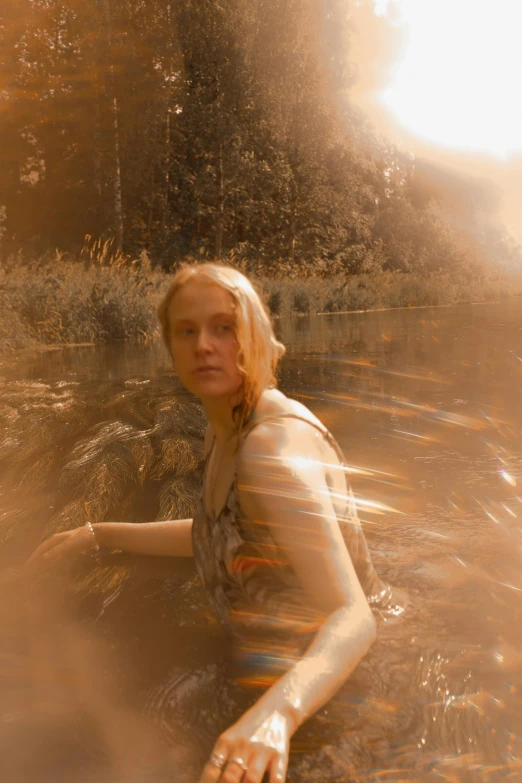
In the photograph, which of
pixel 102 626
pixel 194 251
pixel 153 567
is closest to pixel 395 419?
pixel 153 567

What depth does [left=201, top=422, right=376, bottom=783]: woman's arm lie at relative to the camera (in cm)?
152

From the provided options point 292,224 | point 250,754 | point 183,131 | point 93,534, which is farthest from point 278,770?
point 292,224

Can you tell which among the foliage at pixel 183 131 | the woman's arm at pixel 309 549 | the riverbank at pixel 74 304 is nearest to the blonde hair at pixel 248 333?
the woman's arm at pixel 309 549

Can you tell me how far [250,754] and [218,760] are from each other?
56 millimetres

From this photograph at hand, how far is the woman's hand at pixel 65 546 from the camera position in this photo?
2.66m

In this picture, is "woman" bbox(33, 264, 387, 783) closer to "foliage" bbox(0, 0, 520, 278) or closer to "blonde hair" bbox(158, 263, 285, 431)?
"blonde hair" bbox(158, 263, 285, 431)

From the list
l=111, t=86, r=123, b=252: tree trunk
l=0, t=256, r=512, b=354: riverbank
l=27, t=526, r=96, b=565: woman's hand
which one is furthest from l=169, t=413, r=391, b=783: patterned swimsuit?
l=111, t=86, r=123, b=252: tree trunk

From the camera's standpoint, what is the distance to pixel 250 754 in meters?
1.31

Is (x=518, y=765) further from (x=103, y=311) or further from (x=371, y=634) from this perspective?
(x=103, y=311)

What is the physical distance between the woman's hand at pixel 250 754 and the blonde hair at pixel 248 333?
0.70m

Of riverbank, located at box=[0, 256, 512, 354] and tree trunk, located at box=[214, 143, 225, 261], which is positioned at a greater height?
tree trunk, located at box=[214, 143, 225, 261]

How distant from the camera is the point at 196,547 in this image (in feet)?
7.13

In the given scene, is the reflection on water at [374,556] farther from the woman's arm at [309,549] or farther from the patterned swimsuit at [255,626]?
the woman's arm at [309,549]

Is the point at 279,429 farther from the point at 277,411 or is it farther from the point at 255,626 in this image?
the point at 255,626
